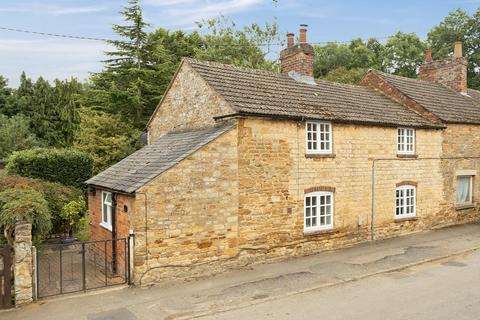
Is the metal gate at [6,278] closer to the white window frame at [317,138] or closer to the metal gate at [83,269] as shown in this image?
the metal gate at [83,269]

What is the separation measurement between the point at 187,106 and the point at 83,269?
786 cm

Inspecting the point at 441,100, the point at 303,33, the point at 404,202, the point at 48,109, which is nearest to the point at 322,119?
the point at 303,33

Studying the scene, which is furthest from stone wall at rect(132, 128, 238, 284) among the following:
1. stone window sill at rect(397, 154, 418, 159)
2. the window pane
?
stone window sill at rect(397, 154, 418, 159)

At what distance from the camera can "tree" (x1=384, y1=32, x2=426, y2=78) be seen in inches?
2032

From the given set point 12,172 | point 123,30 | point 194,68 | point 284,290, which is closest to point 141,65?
point 123,30

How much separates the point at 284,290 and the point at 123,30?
29791mm

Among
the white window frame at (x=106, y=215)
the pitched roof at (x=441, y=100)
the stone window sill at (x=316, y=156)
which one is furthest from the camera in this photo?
the pitched roof at (x=441, y=100)

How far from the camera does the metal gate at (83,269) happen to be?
439 inches

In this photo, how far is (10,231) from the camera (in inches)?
429

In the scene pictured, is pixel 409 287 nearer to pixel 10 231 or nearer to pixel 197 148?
pixel 197 148

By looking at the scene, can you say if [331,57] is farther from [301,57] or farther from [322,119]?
[322,119]

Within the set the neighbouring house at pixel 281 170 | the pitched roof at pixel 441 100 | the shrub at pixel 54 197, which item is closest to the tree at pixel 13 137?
the shrub at pixel 54 197

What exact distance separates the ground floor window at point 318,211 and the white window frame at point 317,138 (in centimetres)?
163

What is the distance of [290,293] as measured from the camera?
35.9 ft
